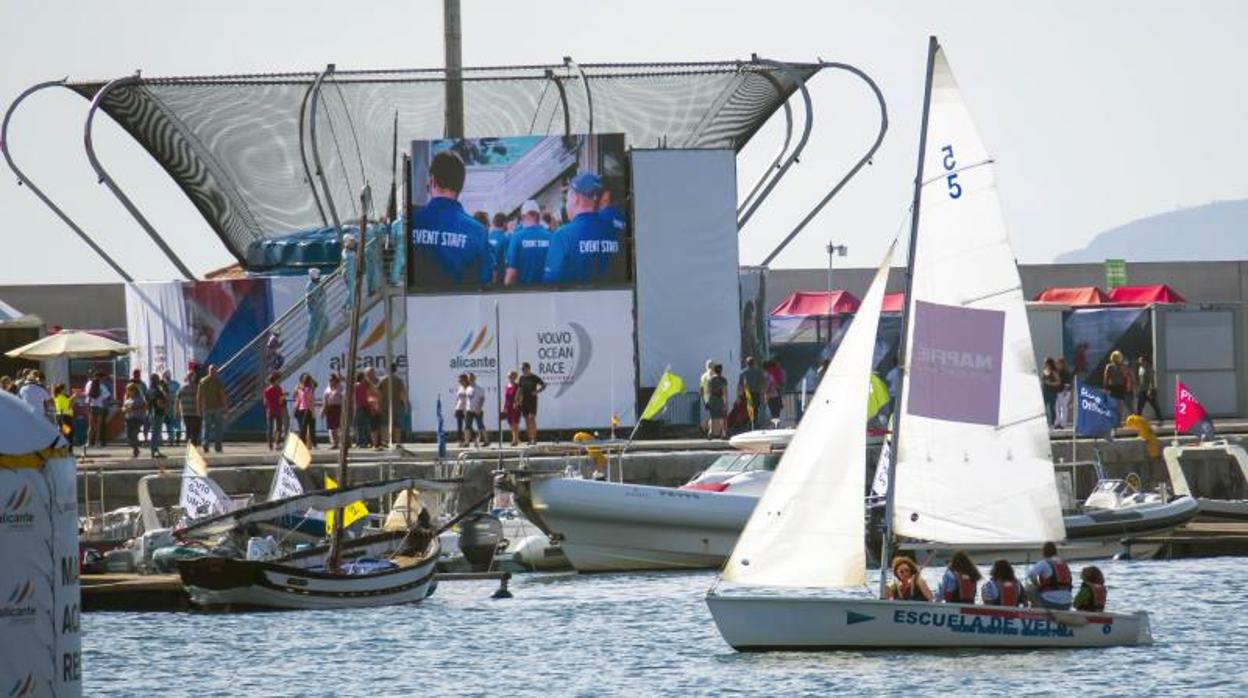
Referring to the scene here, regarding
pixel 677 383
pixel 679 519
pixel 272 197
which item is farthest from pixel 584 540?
pixel 272 197

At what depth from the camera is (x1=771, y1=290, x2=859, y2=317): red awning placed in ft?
214

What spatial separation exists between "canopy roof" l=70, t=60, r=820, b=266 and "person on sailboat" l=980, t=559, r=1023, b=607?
26.8 m

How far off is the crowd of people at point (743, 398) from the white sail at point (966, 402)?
18.5 m

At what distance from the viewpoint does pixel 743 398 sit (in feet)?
176

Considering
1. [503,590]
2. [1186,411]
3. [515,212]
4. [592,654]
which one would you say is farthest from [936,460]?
[515,212]

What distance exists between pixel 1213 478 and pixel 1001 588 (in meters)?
21.4

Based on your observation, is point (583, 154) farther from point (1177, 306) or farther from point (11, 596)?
point (11, 596)

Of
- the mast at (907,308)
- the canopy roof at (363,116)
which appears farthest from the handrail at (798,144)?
the mast at (907,308)

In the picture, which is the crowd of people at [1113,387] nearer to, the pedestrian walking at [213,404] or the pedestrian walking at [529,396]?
the pedestrian walking at [529,396]

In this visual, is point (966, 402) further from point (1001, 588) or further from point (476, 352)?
point (476, 352)

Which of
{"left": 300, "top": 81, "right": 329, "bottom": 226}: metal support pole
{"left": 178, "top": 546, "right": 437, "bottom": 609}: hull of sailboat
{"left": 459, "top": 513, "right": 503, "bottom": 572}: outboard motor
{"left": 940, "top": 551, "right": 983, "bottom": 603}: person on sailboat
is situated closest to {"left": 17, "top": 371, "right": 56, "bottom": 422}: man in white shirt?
{"left": 178, "top": 546, "right": 437, "bottom": 609}: hull of sailboat

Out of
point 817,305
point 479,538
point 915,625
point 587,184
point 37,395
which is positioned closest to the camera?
point 915,625

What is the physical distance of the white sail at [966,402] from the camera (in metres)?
32.1

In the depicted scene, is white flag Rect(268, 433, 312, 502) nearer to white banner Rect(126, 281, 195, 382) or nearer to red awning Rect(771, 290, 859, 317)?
white banner Rect(126, 281, 195, 382)
